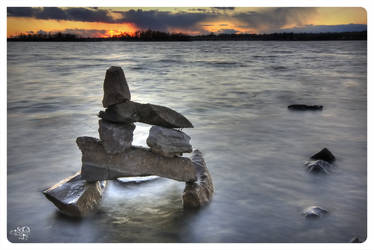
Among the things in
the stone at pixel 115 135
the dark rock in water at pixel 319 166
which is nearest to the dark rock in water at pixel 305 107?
the dark rock in water at pixel 319 166

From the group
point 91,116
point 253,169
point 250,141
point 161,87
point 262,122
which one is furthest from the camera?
point 161,87

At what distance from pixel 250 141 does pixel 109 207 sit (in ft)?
19.0

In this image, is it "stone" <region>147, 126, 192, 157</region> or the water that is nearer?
the water

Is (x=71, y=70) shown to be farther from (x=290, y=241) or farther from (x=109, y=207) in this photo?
(x=290, y=241)

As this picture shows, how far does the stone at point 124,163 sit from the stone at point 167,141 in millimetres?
251

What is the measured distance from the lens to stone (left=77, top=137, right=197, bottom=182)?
6.60 m

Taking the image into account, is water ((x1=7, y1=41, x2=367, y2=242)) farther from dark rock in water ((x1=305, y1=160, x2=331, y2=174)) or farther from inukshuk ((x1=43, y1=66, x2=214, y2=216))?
inukshuk ((x1=43, y1=66, x2=214, y2=216))

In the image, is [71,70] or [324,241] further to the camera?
[71,70]
